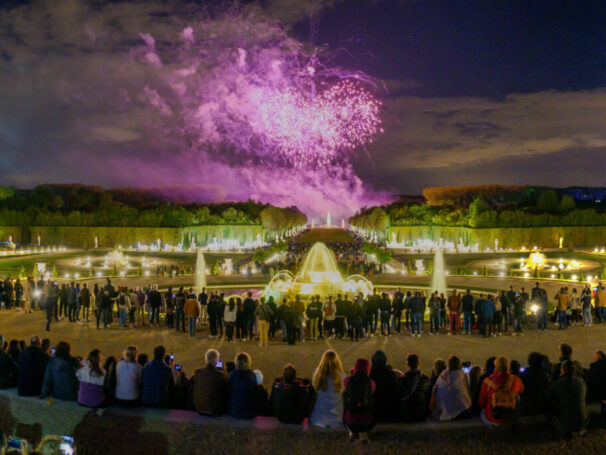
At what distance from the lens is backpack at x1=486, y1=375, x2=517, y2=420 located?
708 centimetres

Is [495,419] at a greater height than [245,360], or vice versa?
[245,360]

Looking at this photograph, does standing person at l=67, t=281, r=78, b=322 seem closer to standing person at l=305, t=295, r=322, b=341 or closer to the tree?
standing person at l=305, t=295, r=322, b=341

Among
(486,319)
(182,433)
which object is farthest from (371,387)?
(486,319)

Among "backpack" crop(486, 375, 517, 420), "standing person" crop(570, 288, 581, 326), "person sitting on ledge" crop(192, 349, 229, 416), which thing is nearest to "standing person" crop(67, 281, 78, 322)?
"person sitting on ledge" crop(192, 349, 229, 416)

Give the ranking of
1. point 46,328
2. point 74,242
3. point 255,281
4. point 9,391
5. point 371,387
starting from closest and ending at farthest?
point 371,387
point 9,391
point 46,328
point 255,281
point 74,242

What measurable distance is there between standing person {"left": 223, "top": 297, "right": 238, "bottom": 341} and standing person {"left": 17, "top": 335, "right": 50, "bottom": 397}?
700 centimetres

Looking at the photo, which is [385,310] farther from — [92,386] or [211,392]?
[92,386]

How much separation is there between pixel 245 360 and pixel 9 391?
3808mm

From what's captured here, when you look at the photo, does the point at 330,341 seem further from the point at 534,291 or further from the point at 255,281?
the point at 255,281

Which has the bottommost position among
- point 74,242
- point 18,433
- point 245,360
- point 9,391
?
point 18,433

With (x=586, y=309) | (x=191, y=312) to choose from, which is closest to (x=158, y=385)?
(x=191, y=312)

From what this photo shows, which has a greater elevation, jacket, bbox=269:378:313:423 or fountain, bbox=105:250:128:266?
fountain, bbox=105:250:128:266

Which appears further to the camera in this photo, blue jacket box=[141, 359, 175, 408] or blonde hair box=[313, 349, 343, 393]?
blue jacket box=[141, 359, 175, 408]

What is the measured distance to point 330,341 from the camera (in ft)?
50.2
